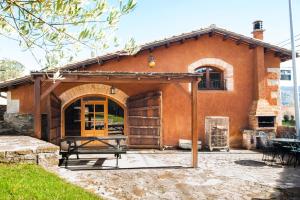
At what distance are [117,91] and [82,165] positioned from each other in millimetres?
4037

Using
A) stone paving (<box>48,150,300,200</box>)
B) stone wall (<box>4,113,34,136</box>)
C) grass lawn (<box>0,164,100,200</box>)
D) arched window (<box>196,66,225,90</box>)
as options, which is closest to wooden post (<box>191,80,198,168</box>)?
stone paving (<box>48,150,300,200</box>)

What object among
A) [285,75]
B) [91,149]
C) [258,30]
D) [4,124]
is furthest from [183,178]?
[258,30]

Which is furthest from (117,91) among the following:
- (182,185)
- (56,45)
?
(56,45)

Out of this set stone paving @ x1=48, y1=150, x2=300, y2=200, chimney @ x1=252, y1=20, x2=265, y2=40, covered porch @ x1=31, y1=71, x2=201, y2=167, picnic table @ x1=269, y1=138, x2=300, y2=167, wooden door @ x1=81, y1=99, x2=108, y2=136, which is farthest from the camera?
chimney @ x1=252, y1=20, x2=265, y2=40

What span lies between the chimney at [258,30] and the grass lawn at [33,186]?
36.3 ft

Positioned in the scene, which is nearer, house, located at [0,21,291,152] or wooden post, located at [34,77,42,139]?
wooden post, located at [34,77,42,139]

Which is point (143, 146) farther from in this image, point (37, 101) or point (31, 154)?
point (31, 154)

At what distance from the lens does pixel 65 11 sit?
Result: 9.72ft

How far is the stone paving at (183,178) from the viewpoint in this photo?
5535 mm

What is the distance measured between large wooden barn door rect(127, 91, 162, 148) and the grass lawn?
5663 millimetres

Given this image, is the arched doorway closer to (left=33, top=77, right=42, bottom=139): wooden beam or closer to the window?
(left=33, top=77, right=42, bottom=139): wooden beam

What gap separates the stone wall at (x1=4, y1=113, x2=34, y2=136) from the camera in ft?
32.9

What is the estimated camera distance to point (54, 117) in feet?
33.4

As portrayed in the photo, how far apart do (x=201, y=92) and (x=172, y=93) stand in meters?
1.26
